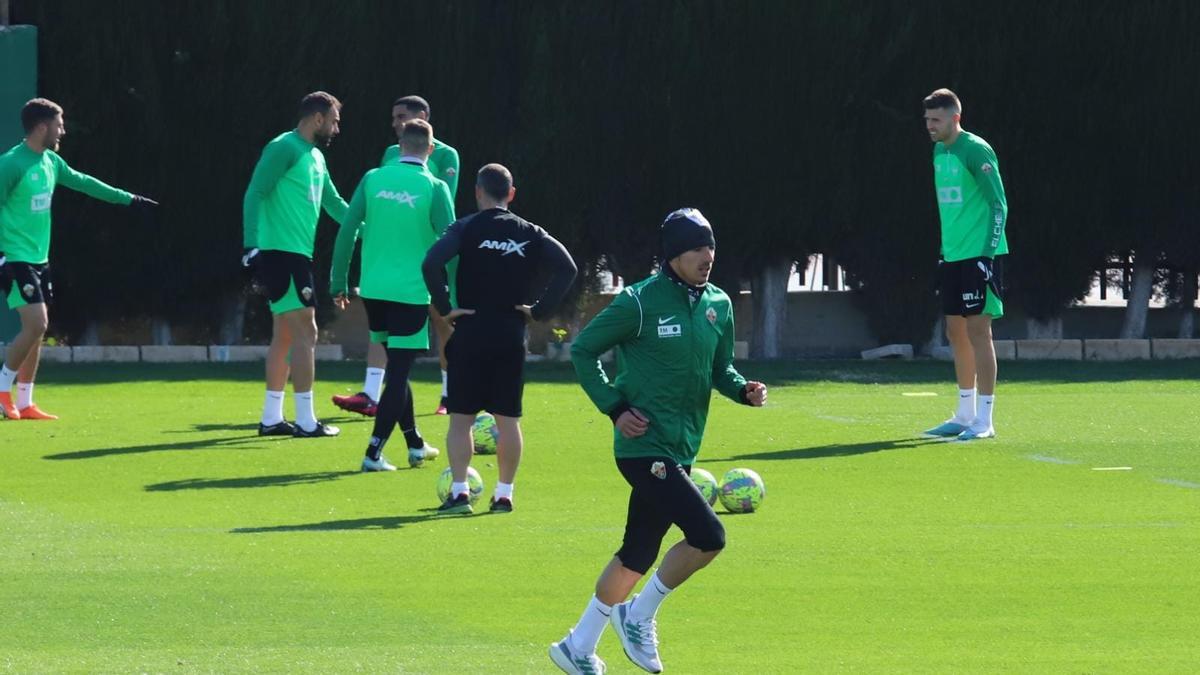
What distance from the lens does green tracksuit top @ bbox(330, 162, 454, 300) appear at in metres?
Answer: 12.6

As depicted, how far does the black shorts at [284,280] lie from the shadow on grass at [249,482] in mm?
1951

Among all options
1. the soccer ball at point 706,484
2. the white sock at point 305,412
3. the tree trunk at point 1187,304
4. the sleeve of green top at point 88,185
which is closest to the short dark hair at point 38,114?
the sleeve of green top at point 88,185

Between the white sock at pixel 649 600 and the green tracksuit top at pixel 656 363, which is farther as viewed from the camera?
the green tracksuit top at pixel 656 363

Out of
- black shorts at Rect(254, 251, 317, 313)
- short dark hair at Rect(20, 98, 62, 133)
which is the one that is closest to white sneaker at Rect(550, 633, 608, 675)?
black shorts at Rect(254, 251, 317, 313)

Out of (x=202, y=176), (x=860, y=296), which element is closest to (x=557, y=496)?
(x=202, y=176)

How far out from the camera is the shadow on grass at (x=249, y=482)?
11.5 meters

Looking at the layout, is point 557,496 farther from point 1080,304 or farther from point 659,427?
point 1080,304

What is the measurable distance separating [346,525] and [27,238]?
632cm

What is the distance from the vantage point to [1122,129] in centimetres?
2297

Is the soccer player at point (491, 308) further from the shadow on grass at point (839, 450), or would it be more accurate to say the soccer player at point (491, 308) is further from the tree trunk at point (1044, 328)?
the tree trunk at point (1044, 328)

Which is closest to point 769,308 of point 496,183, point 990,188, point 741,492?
point 990,188

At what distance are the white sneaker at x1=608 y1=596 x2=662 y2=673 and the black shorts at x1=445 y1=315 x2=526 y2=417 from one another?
3497 mm

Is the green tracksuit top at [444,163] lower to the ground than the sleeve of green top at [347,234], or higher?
higher

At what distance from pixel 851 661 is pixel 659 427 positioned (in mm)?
1013
